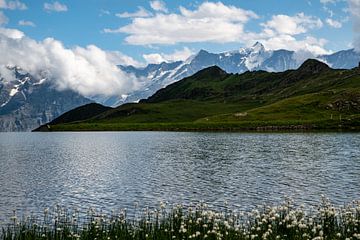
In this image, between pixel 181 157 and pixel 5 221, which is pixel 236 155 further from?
pixel 5 221

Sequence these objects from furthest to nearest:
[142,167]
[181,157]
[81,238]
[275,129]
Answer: [275,129] < [181,157] < [142,167] < [81,238]

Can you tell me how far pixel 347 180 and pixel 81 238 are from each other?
40.1 metres

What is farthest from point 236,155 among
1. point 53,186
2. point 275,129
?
point 275,129

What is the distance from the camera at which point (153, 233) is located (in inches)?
1131

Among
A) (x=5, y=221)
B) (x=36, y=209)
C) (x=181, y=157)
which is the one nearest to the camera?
(x=5, y=221)

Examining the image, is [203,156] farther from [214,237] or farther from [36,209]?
[214,237]

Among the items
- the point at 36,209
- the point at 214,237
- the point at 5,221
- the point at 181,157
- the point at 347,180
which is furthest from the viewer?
the point at 181,157

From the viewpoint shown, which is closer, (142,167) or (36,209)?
(36,209)

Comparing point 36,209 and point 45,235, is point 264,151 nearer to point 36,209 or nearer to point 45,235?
point 36,209

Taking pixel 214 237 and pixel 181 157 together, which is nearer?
pixel 214 237

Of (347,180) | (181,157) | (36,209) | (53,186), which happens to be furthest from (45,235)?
(181,157)

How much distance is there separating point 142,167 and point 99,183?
1736 cm

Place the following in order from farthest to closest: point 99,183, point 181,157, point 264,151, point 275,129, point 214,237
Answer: point 275,129 → point 264,151 → point 181,157 → point 99,183 → point 214,237

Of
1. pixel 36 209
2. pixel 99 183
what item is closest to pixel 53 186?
pixel 99 183
